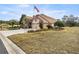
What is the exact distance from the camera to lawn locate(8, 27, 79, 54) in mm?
2014

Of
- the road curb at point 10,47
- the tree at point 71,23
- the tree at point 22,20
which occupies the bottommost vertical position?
the road curb at point 10,47

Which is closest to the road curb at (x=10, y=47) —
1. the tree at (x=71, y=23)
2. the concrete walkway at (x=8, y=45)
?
the concrete walkway at (x=8, y=45)

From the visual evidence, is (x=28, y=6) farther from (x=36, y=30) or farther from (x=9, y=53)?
(x=9, y=53)

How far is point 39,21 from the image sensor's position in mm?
2064

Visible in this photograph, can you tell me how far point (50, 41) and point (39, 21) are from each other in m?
0.21

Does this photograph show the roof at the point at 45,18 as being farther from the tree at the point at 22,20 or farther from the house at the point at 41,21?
the tree at the point at 22,20

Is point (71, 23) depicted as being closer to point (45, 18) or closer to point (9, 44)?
point (45, 18)

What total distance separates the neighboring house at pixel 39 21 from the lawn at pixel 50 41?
66 millimetres

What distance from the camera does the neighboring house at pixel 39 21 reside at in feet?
6.73

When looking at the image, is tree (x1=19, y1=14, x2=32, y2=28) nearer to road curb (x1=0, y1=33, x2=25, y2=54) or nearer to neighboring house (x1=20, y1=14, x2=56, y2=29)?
neighboring house (x1=20, y1=14, x2=56, y2=29)

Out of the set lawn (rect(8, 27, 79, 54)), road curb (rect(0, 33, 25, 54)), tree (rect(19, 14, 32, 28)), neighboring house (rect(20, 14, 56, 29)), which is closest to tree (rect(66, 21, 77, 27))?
lawn (rect(8, 27, 79, 54))
